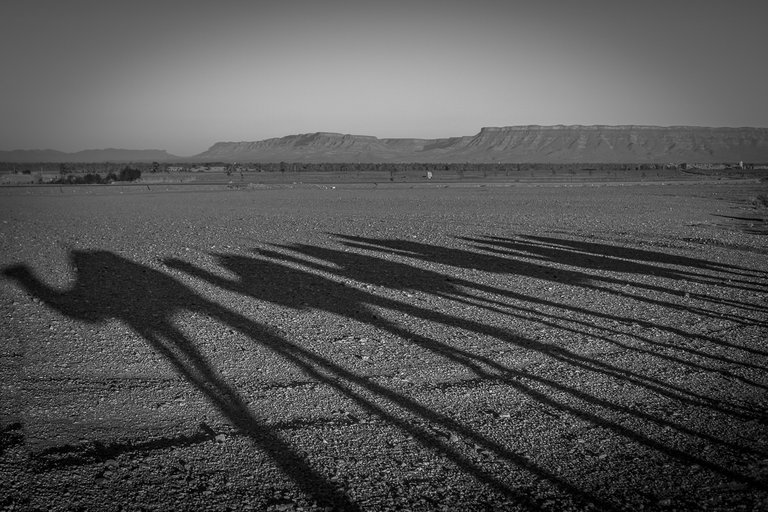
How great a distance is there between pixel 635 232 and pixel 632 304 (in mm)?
12419

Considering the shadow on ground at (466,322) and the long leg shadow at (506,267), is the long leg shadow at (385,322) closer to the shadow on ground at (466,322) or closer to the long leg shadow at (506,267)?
the shadow on ground at (466,322)

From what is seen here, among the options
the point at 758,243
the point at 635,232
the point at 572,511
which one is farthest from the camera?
the point at 635,232

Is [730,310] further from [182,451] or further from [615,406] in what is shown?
[182,451]

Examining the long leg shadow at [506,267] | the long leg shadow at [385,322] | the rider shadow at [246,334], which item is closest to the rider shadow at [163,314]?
the rider shadow at [246,334]

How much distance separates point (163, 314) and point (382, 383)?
4.60 metres

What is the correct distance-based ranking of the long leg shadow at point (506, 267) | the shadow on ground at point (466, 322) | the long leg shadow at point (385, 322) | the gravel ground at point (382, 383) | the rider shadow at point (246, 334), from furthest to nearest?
the long leg shadow at point (506, 267) → the long leg shadow at point (385, 322) → the shadow on ground at point (466, 322) → the rider shadow at point (246, 334) → the gravel ground at point (382, 383)

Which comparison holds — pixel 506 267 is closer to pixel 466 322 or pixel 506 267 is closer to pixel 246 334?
pixel 466 322

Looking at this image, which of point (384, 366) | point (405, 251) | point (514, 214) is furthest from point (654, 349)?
point (514, 214)

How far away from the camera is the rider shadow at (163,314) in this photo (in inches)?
192

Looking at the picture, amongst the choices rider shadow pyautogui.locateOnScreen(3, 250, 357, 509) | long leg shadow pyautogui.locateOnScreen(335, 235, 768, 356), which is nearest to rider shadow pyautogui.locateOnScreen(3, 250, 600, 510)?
rider shadow pyautogui.locateOnScreen(3, 250, 357, 509)

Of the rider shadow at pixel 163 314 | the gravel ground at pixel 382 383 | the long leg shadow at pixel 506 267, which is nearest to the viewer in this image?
the gravel ground at pixel 382 383

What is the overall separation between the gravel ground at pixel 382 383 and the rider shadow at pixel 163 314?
35mm

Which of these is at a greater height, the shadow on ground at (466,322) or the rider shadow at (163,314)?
the rider shadow at (163,314)

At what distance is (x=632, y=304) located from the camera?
10.5 meters
